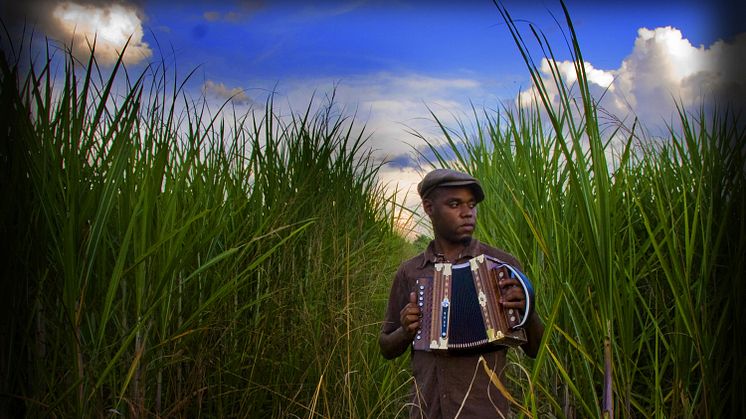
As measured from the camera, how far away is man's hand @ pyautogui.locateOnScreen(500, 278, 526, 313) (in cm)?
210

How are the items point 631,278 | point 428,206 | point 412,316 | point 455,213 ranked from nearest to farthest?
point 631,278 → point 412,316 → point 455,213 → point 428,206

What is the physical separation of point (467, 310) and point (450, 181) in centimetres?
48

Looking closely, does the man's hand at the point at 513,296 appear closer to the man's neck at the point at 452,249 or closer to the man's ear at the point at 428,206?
the man's neck at the point at 452,249

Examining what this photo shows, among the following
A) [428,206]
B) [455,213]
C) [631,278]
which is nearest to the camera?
[631,278]

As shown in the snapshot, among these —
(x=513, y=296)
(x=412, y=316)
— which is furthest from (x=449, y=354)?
(x=513, y=296)

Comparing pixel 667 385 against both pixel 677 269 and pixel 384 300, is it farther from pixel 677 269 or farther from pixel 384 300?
pixel 384 300

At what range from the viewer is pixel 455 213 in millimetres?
2402

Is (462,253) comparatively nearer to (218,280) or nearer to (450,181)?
(450,181)

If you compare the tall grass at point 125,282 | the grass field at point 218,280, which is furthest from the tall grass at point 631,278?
the tall grass at point 125,282

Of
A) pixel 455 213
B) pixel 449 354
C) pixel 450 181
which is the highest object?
pixel 450 181

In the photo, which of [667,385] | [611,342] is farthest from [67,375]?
[667,385]

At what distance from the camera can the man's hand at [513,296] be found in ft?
6.89

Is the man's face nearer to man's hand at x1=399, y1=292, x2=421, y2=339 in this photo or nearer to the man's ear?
the man's ear

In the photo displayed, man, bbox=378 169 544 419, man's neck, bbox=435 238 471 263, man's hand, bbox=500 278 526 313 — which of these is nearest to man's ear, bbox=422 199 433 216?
man, bbox=378 169 544 419
